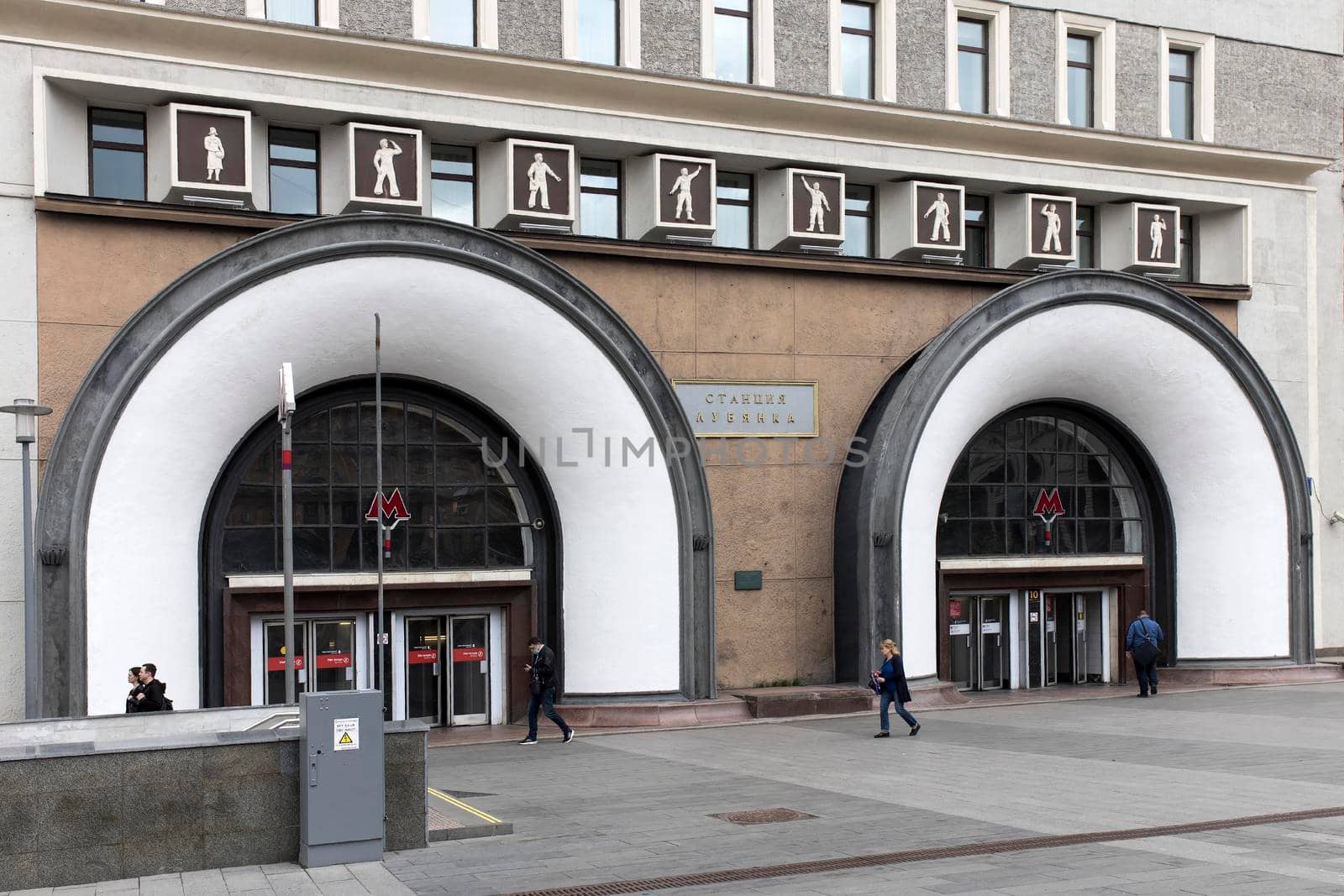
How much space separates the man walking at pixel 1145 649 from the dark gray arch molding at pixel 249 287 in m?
7.99

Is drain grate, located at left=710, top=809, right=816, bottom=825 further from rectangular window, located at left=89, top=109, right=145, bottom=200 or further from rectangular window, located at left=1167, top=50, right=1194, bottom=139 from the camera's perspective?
rectangular window, located at left=1167, top=50, right=1194, bottom=139

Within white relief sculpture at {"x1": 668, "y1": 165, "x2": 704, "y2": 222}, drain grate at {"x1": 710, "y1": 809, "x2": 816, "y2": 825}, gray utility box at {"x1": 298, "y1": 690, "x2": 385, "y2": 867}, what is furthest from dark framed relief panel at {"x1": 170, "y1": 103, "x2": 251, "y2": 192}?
drain grate at {"x1": 710, "y1": 809, "x2": 816, "y2": 825}

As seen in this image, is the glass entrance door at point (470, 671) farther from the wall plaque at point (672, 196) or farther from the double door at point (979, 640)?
the double door at point (979, 640)

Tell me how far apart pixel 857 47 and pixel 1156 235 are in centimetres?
682

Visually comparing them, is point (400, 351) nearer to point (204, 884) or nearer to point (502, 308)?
point (502, 308)

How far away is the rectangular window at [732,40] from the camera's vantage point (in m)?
24.9

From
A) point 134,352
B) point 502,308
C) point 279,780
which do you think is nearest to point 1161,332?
point 502,308

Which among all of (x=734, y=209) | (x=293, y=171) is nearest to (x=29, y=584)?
(x=293, y=171)

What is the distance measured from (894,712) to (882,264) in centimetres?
745

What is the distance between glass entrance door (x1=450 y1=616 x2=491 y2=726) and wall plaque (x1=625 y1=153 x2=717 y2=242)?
6.74m

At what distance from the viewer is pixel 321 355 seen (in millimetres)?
21453

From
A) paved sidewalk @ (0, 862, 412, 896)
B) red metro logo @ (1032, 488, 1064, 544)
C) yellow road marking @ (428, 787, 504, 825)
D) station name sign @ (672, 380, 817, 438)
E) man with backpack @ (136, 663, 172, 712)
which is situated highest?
station name sign @ (672, 380, 817, 438)

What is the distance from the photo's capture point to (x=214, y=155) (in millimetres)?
21016

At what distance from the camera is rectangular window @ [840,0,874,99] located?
85.0 feet
